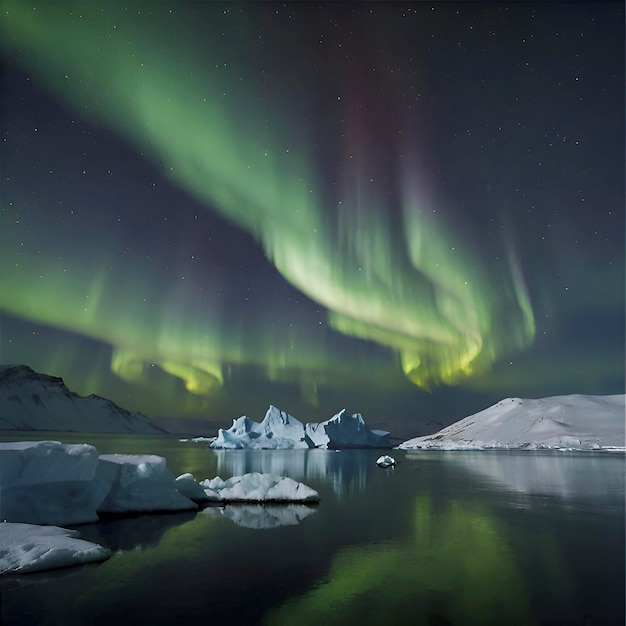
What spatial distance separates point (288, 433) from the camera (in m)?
137

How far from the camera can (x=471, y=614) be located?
10.9m

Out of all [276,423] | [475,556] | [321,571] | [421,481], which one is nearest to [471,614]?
[321,571]

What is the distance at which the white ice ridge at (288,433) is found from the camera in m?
128

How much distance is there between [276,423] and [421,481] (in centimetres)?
9558

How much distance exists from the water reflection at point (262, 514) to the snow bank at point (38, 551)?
24.4 feet

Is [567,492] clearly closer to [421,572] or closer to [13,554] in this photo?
[421,572]

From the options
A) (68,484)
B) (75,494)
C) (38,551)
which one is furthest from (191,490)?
(38,551)

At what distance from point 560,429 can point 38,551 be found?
583 feet

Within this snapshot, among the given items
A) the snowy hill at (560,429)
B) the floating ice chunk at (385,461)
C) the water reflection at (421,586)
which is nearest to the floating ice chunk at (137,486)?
the water reflection at (421,586)

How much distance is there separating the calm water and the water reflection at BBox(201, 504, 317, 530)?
3.4 inches

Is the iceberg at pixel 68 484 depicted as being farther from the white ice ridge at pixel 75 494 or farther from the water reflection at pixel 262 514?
the water reflection at pixel 262 514

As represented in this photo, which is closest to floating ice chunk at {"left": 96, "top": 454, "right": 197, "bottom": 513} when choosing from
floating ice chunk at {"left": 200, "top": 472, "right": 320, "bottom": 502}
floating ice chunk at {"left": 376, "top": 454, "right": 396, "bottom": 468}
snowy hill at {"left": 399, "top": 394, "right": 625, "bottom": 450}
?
floating ice chunk at {"left": 200, "top": 472, "right": 320, "bottom": 502}

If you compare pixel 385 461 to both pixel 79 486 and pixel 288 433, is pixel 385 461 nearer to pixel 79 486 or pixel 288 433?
pixel 79 486

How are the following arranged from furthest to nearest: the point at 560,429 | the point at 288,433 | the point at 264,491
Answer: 1. the point at 560,429
2. the point at 288,433
3. the point at 264,491
